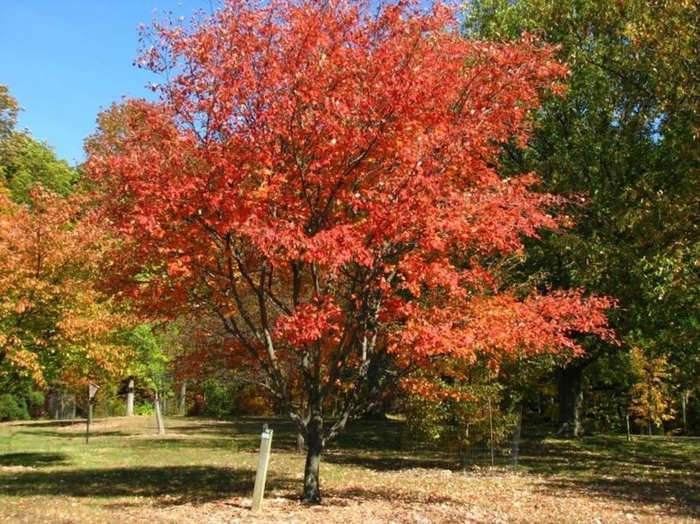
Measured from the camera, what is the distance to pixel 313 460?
387 inches

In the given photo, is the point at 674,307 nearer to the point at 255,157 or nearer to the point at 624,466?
the point at 624,466

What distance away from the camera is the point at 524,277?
18.1m

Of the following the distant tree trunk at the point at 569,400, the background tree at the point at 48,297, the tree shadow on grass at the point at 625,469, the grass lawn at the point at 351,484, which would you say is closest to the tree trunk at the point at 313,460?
the grass lawn at the point at 351,484

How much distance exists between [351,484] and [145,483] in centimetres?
411

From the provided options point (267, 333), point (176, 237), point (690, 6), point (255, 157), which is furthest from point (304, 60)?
point (690, 6)

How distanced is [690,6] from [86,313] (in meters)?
14.6

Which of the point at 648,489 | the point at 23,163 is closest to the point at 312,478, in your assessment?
the point at 648,489

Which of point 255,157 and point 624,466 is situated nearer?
point 255,157

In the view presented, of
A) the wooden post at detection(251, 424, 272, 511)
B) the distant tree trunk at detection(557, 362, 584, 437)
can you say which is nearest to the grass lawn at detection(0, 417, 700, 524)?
the wooden post at detection(251, 424, 272, 511)

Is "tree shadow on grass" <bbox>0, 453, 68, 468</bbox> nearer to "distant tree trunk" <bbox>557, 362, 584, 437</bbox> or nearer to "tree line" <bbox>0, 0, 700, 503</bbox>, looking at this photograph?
"tree line" <bbox>0, 0, 700, 503</bbox>

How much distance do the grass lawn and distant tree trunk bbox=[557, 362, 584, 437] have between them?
1.05 meters

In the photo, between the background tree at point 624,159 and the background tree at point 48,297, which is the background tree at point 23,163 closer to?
the background tree at point 48,297

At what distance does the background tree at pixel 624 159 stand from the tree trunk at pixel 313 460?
22.6ft

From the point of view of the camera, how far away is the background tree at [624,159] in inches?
507
